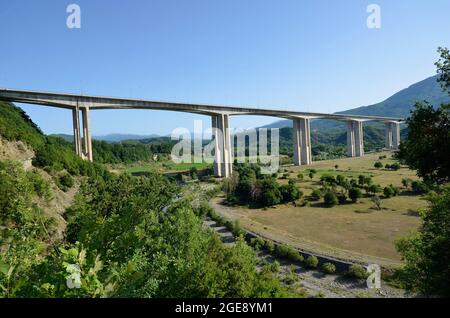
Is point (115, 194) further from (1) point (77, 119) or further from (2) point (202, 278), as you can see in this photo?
(1) point (77, 119)

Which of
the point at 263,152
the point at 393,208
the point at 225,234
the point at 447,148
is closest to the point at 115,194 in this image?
the point at 225,234

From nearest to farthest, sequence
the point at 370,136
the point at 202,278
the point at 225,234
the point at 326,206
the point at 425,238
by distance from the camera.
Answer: the point at 202,278 < the point at 425,238 < the point at 225,234 < the point at 326,206 < the point at 370,136

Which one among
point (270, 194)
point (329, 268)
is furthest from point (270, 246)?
point (270, 194)

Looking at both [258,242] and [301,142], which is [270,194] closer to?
[258,242]

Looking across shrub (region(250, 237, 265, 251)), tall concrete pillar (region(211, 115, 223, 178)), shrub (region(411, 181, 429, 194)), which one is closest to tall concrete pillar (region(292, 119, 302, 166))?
tall concrete pillar (region(211, 115, 223, 178))

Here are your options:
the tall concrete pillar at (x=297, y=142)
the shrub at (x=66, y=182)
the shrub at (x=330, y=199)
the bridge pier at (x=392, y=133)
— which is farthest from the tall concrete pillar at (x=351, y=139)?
the shrub at (x=66, y=182)
